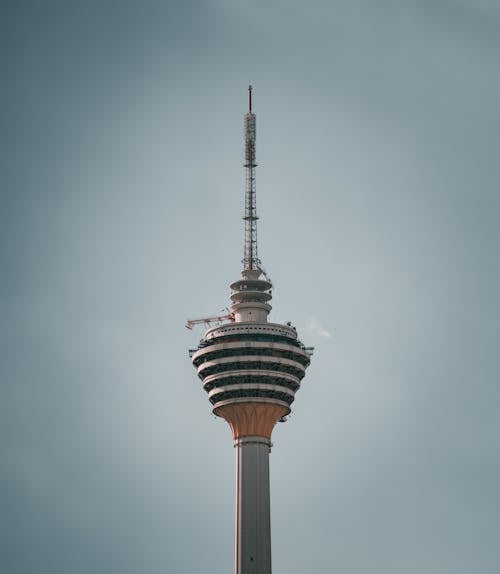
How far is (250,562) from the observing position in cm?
19838
